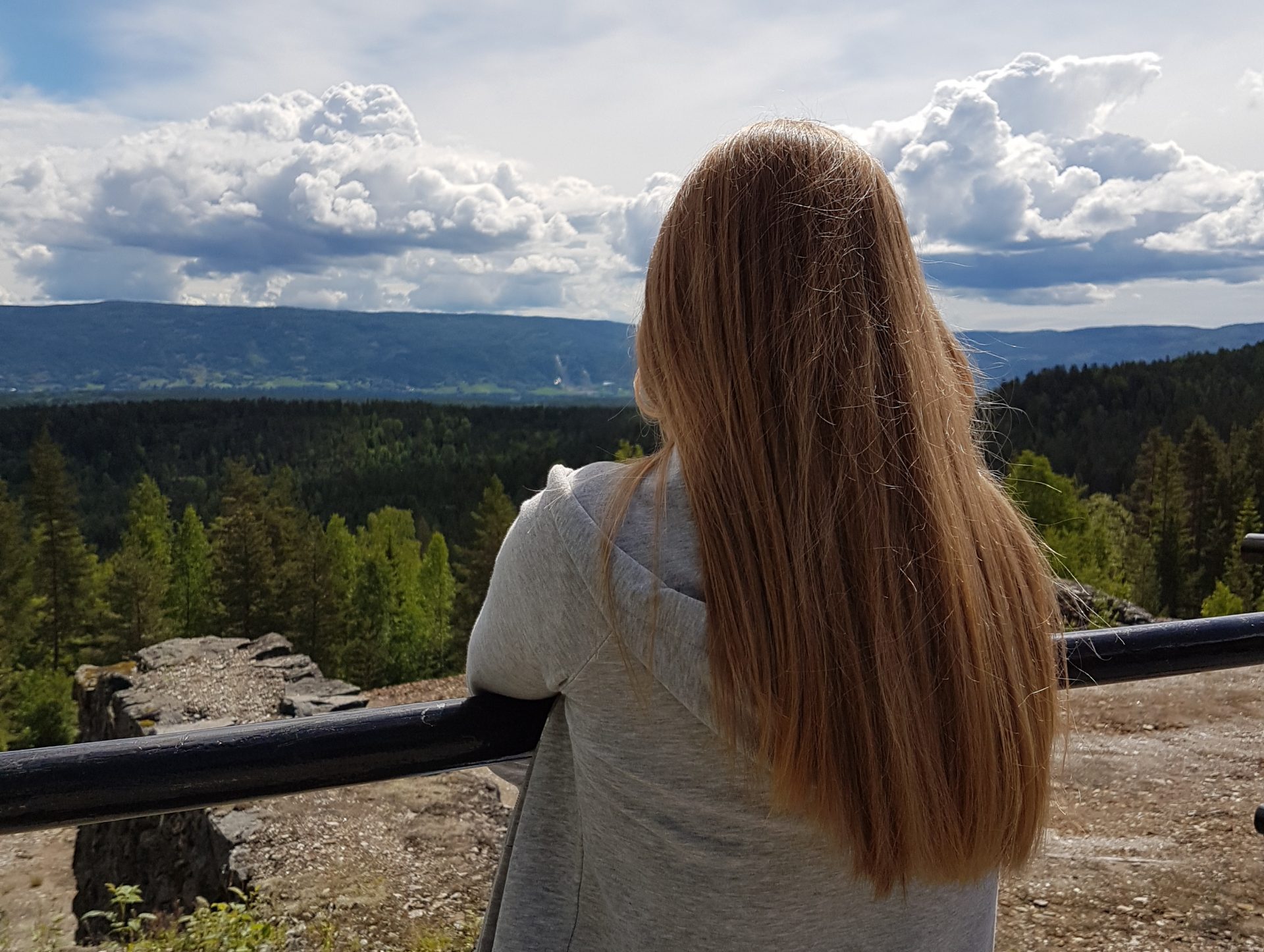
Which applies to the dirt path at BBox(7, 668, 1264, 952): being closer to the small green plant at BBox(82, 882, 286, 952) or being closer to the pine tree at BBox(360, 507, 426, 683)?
the small green plant at BBox(82, 882, 286, 952)

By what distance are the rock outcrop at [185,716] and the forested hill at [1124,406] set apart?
1775 inches

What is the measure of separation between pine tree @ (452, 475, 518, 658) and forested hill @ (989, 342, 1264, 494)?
2755 cm

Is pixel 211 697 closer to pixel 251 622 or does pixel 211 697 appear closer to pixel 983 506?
pixel 983 506

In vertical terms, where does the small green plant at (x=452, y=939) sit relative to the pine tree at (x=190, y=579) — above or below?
above

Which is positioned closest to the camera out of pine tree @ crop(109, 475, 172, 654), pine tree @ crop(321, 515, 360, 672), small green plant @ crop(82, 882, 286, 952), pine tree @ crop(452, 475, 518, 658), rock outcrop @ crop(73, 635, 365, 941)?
small green plant @ crop(82, 882, 286, 952)

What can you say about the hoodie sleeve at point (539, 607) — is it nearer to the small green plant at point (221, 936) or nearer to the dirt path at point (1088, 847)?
the dirt path at point (1088, 847)

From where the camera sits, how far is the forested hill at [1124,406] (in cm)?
5634

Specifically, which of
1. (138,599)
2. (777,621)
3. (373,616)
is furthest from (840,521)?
(373,616)

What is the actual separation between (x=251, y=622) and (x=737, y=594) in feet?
113

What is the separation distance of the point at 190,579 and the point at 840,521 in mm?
41574

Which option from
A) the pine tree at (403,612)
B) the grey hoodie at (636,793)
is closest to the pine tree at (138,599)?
the pine tree at (403,612)

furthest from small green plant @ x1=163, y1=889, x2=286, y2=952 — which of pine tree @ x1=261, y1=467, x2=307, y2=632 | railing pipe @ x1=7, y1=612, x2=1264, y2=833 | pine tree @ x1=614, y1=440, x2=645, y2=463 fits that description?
pine tree @ x1=261, y1=467, x2=307, y2=632

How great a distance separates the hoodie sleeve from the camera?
1111 millimetres

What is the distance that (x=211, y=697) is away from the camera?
11.2 m
